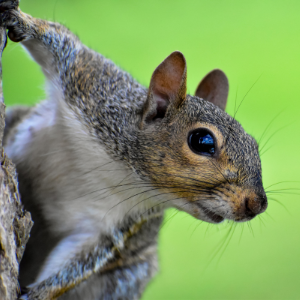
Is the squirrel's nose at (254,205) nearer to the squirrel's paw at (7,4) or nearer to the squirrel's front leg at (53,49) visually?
the squirrel's front leg at (53,49)

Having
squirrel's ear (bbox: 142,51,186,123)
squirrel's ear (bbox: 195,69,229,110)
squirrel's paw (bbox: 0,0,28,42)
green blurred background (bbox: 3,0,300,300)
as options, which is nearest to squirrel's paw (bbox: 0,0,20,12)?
squirrel's paw (bbox: 0,0,28,42)

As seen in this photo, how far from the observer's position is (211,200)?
1.68 metres

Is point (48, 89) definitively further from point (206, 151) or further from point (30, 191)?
point (206, 151)

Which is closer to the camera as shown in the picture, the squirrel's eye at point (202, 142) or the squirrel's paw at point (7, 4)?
the squirrel's paw at point (7, 4)

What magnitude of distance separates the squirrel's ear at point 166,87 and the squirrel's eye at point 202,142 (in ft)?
0.56

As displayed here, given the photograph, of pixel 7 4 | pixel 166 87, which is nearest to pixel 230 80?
pixel 166 87

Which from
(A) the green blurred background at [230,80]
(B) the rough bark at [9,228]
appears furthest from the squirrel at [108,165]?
(A) the green blurred background at [230,80]

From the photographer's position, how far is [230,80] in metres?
4.43

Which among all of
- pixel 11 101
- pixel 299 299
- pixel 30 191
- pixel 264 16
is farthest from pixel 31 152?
pixel 264 16

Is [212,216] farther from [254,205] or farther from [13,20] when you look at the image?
[13,20]

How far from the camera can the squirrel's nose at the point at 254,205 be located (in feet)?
5.27

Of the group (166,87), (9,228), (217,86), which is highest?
(217,86)

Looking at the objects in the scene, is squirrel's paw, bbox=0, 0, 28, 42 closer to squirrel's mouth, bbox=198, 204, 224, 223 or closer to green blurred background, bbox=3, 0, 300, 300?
squirrel's mouth, bbox=198, 204, 224, 223

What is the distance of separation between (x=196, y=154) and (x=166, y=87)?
33cm
